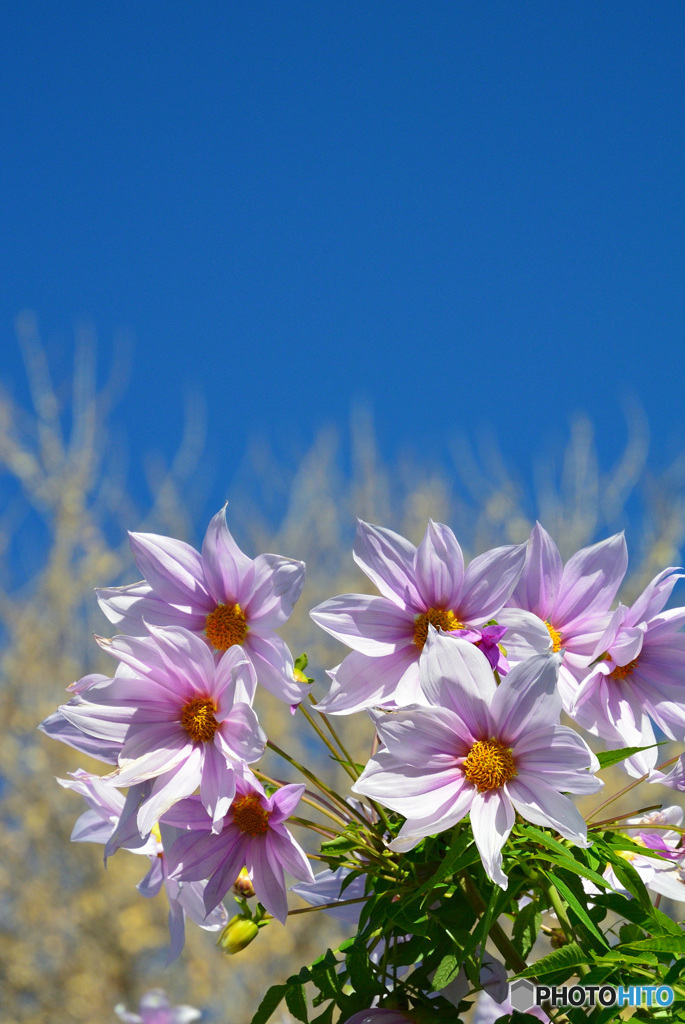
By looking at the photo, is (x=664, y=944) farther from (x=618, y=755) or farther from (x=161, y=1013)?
(x=161, y=1013)

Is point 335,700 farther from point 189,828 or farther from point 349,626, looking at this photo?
point 189,828

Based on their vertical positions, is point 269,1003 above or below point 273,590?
below

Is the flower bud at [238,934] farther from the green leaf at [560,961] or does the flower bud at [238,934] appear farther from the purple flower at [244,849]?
the green leaf at [560,961]

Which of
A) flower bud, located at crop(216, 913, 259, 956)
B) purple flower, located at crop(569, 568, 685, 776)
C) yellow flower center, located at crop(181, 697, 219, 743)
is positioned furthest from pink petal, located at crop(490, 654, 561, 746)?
flower bud, located at crop(216, 913, 259, 956)

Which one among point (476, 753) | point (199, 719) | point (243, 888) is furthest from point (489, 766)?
point (243, 888)

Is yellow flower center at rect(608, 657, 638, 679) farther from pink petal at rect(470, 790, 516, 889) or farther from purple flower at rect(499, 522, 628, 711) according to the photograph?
pink petal at rect(470, 790, 516, 889)
